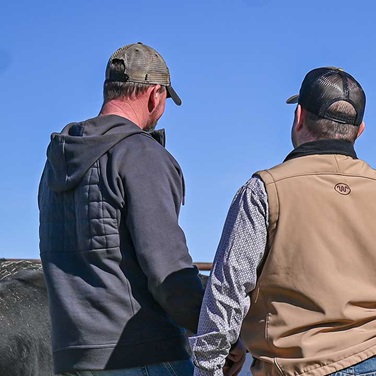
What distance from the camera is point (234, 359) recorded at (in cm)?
315

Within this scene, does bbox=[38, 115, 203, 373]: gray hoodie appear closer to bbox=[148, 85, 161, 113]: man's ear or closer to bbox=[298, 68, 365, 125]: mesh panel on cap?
bbox=[148, 85, 161, 113]: man's ear

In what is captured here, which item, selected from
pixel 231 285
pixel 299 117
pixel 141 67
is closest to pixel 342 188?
pixel 299 117

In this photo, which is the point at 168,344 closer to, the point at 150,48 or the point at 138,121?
the point at 138,121

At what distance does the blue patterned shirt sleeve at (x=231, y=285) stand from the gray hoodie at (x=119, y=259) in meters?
0.24

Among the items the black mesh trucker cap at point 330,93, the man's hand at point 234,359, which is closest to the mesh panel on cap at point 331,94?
the black mesh trucker cap at point 330,93

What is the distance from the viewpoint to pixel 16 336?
629cm

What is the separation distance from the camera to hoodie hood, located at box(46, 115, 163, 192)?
11.0 ft

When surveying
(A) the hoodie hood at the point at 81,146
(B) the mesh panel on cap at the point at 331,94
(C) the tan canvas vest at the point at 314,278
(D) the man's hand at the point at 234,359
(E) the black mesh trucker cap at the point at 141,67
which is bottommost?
(D) the man's hand at the point at 234,359

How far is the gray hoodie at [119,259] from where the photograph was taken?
319cm

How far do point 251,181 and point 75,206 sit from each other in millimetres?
702

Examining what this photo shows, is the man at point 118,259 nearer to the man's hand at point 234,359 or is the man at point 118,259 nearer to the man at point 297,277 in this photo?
the man's hand at point 234,359

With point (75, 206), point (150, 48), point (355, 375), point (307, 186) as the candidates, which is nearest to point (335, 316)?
point (355, 375)

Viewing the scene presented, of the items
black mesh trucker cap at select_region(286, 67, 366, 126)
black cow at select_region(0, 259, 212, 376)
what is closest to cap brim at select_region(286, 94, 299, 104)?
black mesh trucker cap at select_region(286, 67, 366, 126)

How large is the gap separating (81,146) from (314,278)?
98cm
